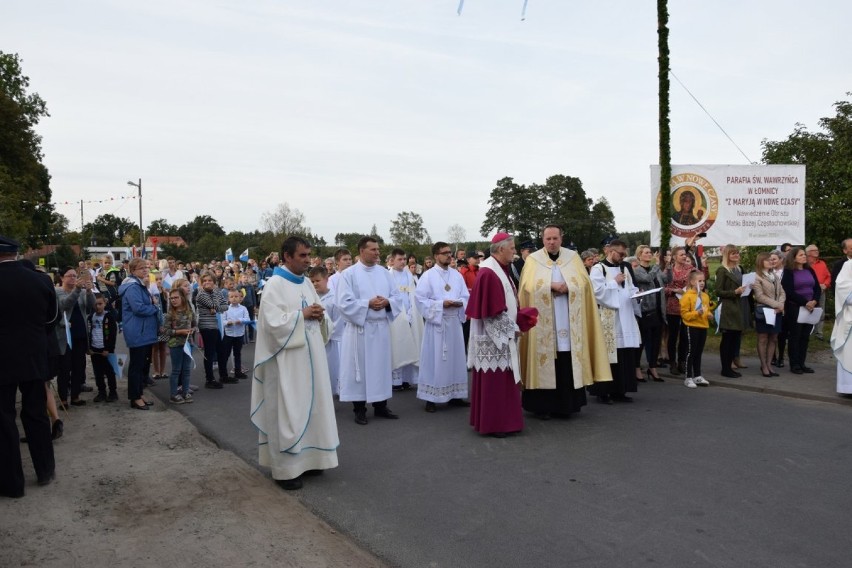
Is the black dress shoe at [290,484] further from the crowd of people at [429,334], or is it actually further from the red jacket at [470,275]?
the red jacket at [470,275]

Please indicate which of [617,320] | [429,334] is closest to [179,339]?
[429,334]

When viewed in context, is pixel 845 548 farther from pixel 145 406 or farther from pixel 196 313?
pixel 196 313

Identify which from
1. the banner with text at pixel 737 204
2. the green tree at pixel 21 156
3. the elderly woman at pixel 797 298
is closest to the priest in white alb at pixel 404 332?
the elderly woman at pixel 797 298

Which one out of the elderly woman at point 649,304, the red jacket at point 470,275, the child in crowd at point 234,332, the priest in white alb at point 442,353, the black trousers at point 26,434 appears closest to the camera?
the black trousers at point 26,434

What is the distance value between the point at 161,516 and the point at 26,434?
1712 millimetres

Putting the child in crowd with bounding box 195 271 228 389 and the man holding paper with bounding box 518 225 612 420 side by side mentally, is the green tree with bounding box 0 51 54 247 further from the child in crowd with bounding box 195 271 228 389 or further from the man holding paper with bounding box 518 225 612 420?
the man holding paper with bounding box 518 225 612 420

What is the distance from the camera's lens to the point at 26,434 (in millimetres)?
5461

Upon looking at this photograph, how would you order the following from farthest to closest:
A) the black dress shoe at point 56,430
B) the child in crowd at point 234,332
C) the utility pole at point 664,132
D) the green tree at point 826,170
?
the green tree at point 826,170
the utility pole at point 664,132
the child in crowd at point 234,332
the black dress shoe at point 56,430

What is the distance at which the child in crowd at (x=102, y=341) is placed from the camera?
8.98m

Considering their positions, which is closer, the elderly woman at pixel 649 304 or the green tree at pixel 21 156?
the elderly woman at pixel 649 304

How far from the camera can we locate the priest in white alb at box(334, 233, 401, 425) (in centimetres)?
771

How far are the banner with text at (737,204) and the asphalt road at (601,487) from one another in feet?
21.1

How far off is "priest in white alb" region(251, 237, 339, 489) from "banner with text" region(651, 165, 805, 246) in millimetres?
9894

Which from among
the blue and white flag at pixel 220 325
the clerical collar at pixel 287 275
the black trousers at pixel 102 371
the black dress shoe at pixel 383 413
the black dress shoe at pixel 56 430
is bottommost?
the black dress shoe at pixel 383 413
